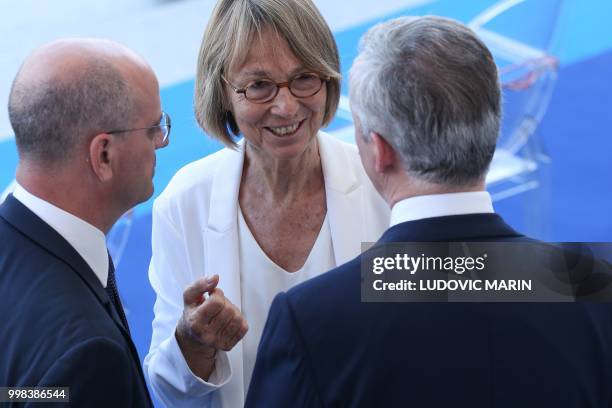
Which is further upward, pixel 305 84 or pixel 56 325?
pixel 305 84

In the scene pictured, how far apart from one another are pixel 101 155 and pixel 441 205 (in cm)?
62

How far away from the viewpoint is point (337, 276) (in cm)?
140

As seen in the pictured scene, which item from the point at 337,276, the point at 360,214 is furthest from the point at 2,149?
the point at 337,276

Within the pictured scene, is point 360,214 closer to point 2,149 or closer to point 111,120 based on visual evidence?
point 111,120

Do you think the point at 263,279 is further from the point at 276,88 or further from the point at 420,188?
the point at 420,188

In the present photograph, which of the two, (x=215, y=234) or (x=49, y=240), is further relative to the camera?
(x=215, y=234)

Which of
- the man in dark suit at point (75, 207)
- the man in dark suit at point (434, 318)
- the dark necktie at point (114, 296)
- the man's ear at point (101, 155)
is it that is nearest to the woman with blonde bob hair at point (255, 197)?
the dark necktie at point (114, 296)

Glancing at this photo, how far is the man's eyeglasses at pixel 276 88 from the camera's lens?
6.86ft

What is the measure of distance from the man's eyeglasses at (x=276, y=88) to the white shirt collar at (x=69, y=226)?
617 mm

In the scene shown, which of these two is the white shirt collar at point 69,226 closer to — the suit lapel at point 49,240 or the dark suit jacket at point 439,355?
the suit lapel at point 49,240

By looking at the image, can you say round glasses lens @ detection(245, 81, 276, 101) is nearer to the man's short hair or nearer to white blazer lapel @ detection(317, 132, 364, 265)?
the man's short hair

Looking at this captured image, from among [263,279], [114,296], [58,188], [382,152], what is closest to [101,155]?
[58,188]

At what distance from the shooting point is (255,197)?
2.23 m

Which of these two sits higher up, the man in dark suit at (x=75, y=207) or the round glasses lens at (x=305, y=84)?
the round glasses lens at (x=305, y=84)
